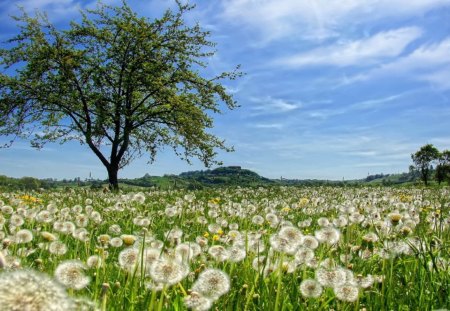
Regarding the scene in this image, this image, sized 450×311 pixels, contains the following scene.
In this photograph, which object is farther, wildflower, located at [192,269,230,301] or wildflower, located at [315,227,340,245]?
wildflower, located at [315,227,340,245]

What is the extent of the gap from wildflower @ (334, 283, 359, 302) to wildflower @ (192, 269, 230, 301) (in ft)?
2.34

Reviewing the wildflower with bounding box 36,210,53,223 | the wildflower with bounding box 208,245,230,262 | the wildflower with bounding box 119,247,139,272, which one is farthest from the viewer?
the wildflower with bounding box 36,210,53,223

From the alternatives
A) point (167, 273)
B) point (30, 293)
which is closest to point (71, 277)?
point (167, 273)

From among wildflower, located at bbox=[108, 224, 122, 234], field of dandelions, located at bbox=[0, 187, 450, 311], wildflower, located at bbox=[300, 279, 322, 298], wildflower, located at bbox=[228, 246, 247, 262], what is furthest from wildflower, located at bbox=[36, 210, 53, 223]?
wildflower, located at bbox=[300, 279, 322, 298]

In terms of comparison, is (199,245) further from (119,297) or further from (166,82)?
(166,82)

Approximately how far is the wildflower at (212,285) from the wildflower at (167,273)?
0.38 feet

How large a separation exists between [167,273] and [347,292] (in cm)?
109

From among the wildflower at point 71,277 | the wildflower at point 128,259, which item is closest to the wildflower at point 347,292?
the wildflower at point 128,259

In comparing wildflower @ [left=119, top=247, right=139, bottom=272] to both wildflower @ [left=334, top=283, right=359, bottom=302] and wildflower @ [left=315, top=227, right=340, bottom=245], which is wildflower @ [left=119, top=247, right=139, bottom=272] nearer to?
wildflower @ [left=334, top=283, right=359, bottom=302]

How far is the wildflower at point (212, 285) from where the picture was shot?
2.45m

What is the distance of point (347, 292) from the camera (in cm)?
274

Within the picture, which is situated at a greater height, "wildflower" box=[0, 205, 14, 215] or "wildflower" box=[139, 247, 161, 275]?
"wildflower" box=[0, 205, 14, 215]

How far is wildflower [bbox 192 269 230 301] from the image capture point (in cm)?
245

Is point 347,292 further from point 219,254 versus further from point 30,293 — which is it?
point 30,293
